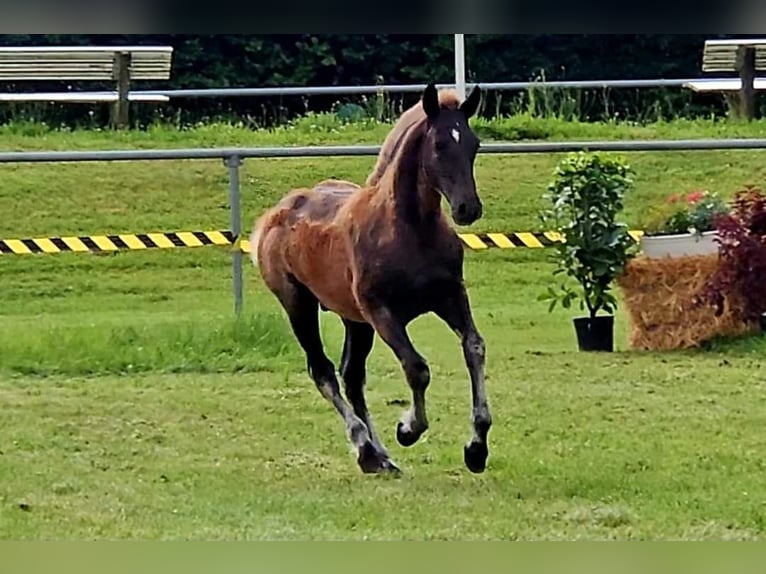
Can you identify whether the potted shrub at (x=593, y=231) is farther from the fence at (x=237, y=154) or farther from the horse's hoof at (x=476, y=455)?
the horse's hoof at (x=476, y=455)

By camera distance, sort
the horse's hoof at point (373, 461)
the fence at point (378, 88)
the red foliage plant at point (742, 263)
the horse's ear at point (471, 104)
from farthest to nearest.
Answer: the fence at point (378, 88), the red foliage plant at point (742, 263), the horse's hoof at point (373, 461), the horse's ear at point (471, 104)

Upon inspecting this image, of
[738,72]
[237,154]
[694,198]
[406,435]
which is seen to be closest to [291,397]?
[406,435]

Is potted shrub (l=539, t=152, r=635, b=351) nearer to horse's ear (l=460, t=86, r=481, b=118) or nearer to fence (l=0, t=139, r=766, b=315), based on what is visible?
fence (l=0, t=139, r=766, b=315)

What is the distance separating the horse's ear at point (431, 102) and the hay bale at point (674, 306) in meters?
4.47

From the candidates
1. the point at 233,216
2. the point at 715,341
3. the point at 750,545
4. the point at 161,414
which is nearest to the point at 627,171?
the point at 715,341

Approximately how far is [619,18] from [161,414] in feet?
19.6

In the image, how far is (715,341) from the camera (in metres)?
9.50

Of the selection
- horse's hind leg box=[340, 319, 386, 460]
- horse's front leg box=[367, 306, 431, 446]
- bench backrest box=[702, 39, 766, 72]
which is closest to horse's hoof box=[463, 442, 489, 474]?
horse's front leg box=[367, 306, 431, 446]

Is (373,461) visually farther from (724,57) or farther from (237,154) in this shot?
(724,57)

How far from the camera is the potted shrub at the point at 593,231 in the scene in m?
9.62

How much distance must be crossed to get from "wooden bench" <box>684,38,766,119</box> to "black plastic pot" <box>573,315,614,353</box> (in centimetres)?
426

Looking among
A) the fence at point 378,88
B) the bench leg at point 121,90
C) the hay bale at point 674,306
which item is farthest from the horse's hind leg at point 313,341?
the bench leg at point 121,90

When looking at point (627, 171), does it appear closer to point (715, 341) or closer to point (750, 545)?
point (715, 341)

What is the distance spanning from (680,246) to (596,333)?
2.59 ft
